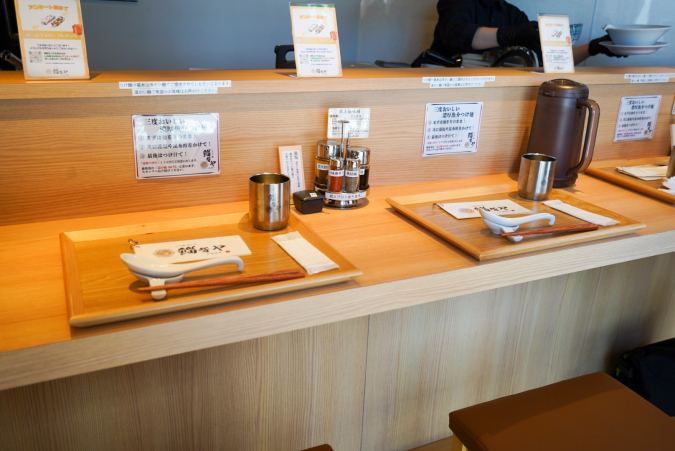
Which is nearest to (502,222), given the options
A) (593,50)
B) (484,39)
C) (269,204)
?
(269,204)

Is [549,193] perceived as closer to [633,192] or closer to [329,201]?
[633,192]

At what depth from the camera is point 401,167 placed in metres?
1.50

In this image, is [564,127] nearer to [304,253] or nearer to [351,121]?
[351,121]

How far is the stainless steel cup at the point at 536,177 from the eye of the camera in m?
1.37

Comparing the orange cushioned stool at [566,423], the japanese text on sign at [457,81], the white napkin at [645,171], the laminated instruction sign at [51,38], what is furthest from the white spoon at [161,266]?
the white napkin at [645,171]

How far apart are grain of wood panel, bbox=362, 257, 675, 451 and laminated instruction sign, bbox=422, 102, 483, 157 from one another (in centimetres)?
42

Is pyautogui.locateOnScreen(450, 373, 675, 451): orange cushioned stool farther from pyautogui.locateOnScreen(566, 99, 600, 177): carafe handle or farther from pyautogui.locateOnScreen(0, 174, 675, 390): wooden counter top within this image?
pyautogui.locateOnScreen(566, 99, 600, 177): carafe handle

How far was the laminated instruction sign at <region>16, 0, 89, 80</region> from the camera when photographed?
1017mm

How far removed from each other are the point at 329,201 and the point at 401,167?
0.98 feet

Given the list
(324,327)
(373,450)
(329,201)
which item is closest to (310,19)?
(329,201)

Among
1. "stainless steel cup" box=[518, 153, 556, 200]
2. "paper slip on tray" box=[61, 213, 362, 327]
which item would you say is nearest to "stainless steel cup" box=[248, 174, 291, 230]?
"paper slip on tray" box=[61, 213, 362, 327]

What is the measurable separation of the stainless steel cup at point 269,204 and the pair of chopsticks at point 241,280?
216 mm

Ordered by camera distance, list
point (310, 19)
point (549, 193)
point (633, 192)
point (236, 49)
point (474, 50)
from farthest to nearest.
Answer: point (236, 49)
point (474, 50)
point (633, 192)
point (549, 193)
point (310, 19)

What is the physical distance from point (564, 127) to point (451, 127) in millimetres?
297
